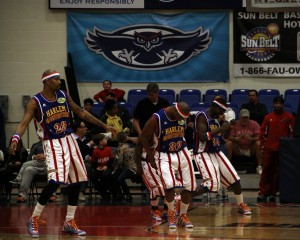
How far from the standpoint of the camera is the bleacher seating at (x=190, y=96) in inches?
770

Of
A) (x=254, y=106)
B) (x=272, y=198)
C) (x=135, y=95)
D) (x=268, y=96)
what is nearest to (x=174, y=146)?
(x=272, y=198)

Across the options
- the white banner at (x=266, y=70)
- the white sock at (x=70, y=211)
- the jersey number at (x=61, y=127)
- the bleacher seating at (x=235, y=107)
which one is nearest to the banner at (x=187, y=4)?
the white banner at (x=266, y=70)

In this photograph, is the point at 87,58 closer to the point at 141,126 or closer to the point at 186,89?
the point at 186,89

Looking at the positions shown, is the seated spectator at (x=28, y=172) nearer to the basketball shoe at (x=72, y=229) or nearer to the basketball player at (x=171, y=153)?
the basketball player at (x=171, y=153)

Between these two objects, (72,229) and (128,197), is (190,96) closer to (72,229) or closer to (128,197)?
(128,197)

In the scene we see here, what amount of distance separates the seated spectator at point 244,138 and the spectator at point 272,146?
194 centimetres

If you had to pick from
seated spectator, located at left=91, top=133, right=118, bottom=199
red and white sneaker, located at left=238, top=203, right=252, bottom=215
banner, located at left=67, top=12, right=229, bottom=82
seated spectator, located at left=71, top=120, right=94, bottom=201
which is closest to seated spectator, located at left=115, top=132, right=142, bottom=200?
seated spectator, located at left=91, top=133, right=118, bottom=199

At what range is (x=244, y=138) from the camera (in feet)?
56.6

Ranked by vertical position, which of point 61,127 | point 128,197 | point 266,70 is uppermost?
point 266,70

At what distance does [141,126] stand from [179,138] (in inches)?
58.9

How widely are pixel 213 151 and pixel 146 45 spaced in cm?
851

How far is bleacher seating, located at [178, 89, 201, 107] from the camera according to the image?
19547 millimetres

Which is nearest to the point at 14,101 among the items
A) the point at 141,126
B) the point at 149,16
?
the point at 149,16

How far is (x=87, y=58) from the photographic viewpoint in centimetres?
2078
